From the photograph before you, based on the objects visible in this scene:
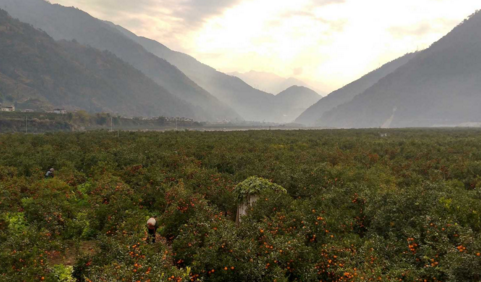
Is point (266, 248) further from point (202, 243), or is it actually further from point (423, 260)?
point (423, 260)

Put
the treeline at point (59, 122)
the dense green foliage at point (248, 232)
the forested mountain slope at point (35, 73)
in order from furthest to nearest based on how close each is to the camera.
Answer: the forested mountain slope at point (35, 73) → the treeline at point (59, 122) → the dense green foliage at point (248, 232)

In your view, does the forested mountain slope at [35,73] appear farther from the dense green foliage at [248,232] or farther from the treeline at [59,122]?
the dense green foliage at [248,232]

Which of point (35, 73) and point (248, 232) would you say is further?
point (35, 73)

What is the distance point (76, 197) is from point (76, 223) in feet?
14.3

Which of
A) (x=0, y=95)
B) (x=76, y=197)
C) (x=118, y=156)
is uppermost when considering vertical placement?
(x=0, y=95)

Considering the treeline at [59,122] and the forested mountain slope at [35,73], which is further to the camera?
the forested mountain slope at [35,73]

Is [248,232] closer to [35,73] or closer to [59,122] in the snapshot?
[59,122]

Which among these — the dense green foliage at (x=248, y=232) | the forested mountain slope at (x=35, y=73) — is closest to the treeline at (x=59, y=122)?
the forested mountain slope at (x=35, y=73)

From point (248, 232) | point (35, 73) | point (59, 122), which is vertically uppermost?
point (35, 73)

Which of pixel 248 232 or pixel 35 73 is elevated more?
pixel 35 73

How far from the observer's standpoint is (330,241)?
321 inches

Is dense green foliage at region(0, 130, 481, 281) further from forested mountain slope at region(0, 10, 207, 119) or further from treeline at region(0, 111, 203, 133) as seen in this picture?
forested mountain slope at region(0, 10, 207, 119)

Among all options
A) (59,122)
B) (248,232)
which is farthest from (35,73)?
(248,232)

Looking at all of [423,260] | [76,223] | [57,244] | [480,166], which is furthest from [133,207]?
[480,166]
